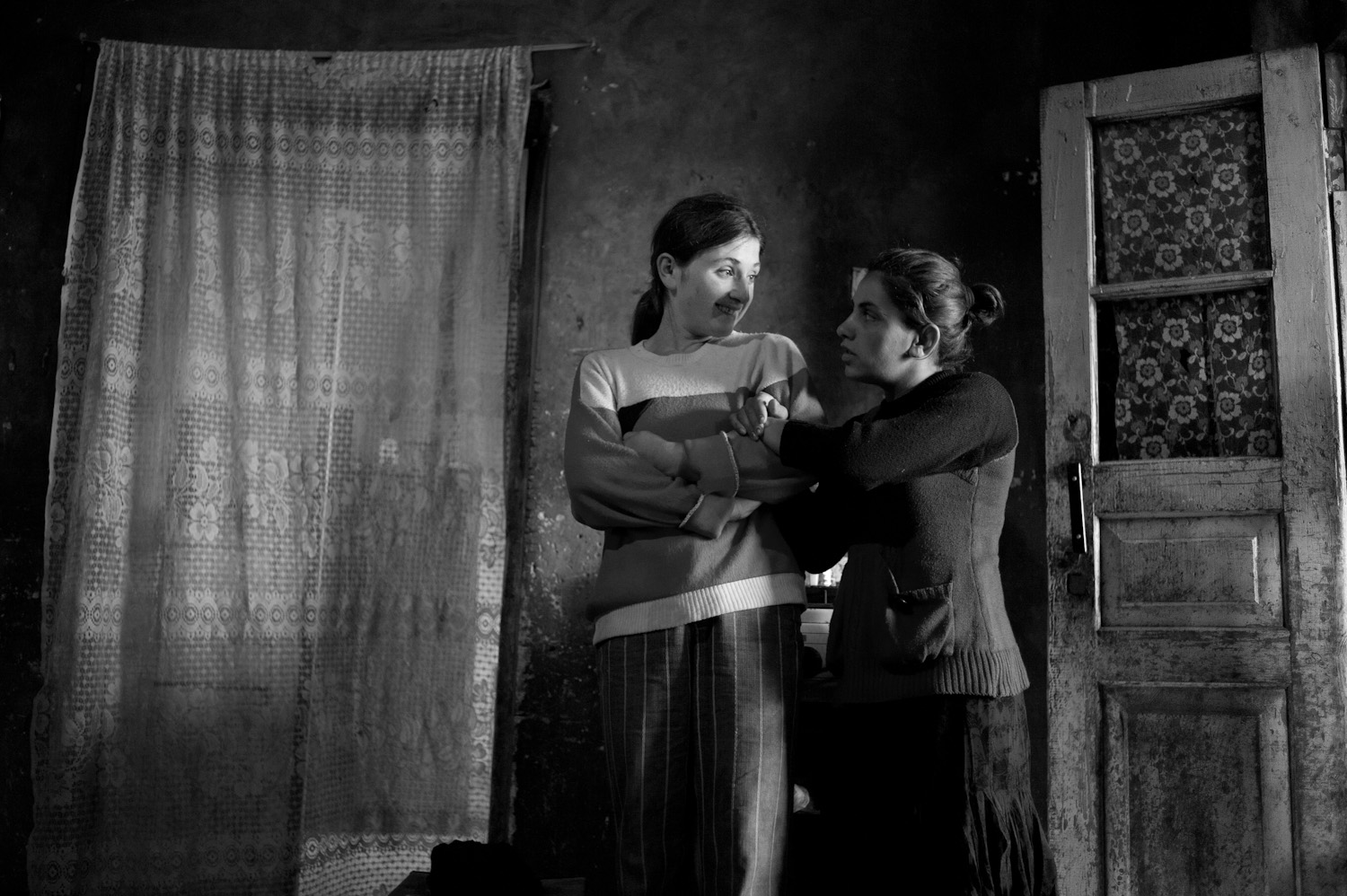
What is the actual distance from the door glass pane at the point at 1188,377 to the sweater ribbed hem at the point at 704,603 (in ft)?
4.64

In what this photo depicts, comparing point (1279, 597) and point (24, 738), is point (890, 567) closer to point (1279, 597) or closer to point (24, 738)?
point (1279, 597)

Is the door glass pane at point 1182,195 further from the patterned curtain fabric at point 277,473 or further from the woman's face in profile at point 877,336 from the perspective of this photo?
the patterned curtain fabric at point 277,473

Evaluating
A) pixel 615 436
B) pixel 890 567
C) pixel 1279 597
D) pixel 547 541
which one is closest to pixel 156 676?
pixel 547 541

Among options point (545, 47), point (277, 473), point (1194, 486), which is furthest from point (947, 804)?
point (545, 47)

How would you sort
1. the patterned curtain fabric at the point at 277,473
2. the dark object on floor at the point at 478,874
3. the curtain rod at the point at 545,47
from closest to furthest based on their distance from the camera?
the dark object on floor at the point at 478,874 < the patterned curtain fabric at the point at 277,473 < the curtain rod at the point at 545,47

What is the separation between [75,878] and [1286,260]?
3408mm

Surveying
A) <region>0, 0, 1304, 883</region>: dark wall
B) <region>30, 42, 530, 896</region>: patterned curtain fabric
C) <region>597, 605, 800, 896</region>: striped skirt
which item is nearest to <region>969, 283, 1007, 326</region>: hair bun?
<region>597, 605, 800, 896</region>: striped skirt

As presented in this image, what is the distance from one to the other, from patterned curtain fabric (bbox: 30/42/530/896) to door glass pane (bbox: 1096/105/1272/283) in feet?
5.35

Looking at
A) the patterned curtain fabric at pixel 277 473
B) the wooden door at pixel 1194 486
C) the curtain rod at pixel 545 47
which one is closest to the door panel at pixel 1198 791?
the wooden door at pixel 1194 486

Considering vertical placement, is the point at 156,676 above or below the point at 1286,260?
below

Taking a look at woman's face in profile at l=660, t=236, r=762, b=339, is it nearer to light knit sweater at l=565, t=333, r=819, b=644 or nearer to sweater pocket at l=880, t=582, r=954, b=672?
light knit sweater at l=565, t=333, r=819, b=644

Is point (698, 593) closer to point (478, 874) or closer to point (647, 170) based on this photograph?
point (478, 874)

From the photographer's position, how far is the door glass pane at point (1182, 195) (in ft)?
9.02

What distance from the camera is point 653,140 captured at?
3420 millimetres
